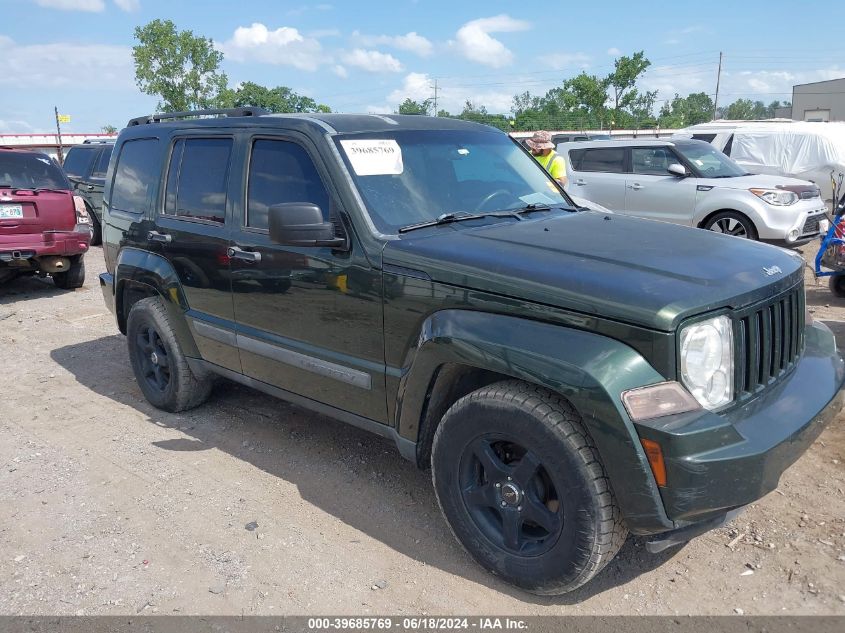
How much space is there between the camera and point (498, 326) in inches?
107

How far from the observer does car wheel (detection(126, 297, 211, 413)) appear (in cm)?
475

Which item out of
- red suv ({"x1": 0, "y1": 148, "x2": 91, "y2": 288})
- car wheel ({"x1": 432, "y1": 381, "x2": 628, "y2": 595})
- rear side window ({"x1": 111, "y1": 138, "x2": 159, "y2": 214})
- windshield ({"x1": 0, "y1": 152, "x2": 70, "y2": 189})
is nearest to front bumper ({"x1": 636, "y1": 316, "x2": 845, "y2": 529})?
car wheel ({"x1": 432, "y1": 381, "x2": 628, "y2": 595})

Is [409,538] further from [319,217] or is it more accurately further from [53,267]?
[53,267]

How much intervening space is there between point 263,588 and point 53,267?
7279mm

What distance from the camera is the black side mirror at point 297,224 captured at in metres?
3.19

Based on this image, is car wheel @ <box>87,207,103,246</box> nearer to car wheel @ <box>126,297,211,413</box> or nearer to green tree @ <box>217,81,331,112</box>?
car wheel @ <box>126,297,211,413</box>

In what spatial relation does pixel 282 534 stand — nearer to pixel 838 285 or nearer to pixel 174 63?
pixel 838 285

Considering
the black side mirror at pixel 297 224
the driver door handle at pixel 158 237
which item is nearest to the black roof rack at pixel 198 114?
the driver door handle at pixel 158 237

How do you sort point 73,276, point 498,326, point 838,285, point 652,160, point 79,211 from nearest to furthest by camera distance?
point 498,326
point 838,285
point 79,211
point 73,276
point 652,160

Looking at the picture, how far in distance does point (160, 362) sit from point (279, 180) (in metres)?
1.92

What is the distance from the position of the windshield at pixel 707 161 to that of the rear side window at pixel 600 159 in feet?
2.94

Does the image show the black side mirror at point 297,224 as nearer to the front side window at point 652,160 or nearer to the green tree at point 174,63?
the front side window at point 652,160

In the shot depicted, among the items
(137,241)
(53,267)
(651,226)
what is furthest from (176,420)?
(53,267)

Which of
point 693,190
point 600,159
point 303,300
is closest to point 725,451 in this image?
point 303,300
